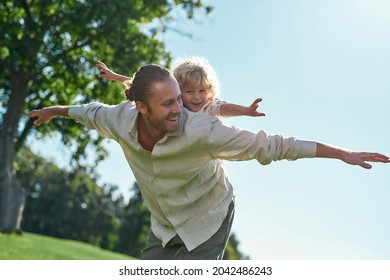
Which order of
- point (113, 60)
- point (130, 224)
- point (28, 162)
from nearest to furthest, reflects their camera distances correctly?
point (113, 60), point (28, 162), point (130, 224)

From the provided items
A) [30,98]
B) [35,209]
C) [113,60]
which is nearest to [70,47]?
[113,60]

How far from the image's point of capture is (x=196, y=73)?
5453 mm

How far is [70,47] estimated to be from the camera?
21438 millimetres

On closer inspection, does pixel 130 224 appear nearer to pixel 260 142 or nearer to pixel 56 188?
pixel 56 188

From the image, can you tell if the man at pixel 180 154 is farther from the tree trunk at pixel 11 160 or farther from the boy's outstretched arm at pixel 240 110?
the tree trunk at pixel 11 160

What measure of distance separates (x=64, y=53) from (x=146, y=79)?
673 inches

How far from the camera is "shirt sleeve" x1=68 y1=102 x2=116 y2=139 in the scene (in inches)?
193

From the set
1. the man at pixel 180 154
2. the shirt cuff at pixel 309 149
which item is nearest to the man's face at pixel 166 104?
the man at pixel 180 154

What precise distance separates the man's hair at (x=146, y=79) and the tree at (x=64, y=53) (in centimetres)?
1423

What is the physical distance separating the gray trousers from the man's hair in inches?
44.3

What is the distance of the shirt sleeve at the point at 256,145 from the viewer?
4168 millimetres

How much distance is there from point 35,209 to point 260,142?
2176 inches

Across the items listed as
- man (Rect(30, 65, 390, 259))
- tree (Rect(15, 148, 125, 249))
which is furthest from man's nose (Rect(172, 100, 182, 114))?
tree (Rect(15, 148, 125, 249))

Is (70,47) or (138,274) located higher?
(70,47)
